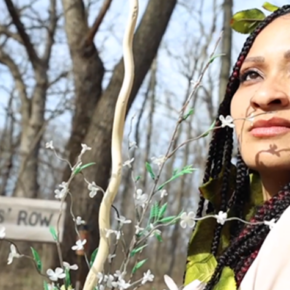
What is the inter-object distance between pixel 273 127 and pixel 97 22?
1934 millimetres

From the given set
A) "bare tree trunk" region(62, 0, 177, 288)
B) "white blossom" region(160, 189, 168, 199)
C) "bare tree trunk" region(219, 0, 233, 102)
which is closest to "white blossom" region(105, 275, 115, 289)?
"white blossom" region(160, 189, 168, 199)

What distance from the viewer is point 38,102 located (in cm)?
518

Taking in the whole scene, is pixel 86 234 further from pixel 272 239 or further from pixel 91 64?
pixel 272 239

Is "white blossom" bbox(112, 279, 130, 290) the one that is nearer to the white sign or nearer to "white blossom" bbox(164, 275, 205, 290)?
"white blossom" bbox(164, 275, 205, 290)

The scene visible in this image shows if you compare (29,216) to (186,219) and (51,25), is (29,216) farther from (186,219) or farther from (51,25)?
(51,25)

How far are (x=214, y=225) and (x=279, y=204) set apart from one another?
6.0 inches

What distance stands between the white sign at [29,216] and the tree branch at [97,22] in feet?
3.11

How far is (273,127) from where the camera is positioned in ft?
2.65

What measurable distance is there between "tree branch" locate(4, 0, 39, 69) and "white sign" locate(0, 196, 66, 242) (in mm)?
1143

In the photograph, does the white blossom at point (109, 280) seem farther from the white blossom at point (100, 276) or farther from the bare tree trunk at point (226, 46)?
the bare tree trunk at point (226, 46)

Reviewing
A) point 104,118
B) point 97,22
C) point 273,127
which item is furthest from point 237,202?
point 97,22

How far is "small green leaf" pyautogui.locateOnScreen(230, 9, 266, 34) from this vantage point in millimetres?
1030

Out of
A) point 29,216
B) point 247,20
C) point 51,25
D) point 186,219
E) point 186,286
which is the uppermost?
point 51,25

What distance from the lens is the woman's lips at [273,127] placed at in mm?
804
